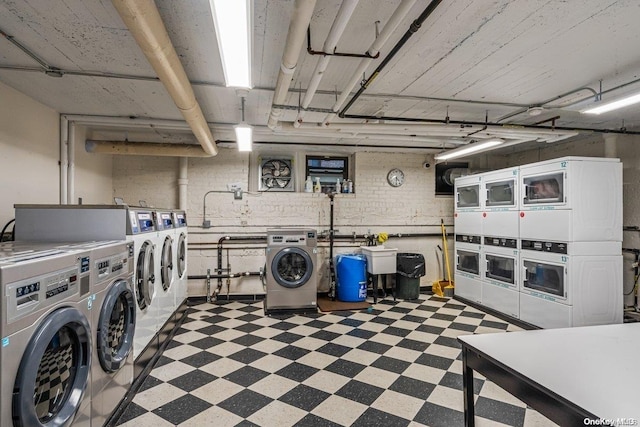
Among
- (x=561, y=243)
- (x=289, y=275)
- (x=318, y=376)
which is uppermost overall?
(x=561, y=243)

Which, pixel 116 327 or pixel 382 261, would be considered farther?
pixel 382 261

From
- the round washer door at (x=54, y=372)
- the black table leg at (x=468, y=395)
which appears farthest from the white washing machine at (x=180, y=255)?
the black table leg at (x=468, y=395)

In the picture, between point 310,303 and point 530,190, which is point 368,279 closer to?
point 310,303

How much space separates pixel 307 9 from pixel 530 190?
3921 millimetres

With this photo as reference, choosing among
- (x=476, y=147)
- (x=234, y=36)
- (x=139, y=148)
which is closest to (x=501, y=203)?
(x=476, y=147)

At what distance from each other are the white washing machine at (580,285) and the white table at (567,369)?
87.3 inches

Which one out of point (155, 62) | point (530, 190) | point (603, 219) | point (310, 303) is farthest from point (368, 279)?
point (155, 62)

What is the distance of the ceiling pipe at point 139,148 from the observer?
428 cm

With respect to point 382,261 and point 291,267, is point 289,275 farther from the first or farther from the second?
point 382,261

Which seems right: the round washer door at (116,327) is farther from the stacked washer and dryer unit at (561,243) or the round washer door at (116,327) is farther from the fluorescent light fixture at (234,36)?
the stacked washer and dryer unit at (561,243)

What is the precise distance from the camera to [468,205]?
532 centimetres

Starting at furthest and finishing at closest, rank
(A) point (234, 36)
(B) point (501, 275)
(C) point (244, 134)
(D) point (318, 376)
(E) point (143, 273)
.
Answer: (B) point (501, 275) < (C) point (244, 134) < (D) point (318, 376) < (E) point (143, 273) < (A) point (234, 36)

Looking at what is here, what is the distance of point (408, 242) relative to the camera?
5992 millimetres

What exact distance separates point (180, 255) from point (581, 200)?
16.4 feet
